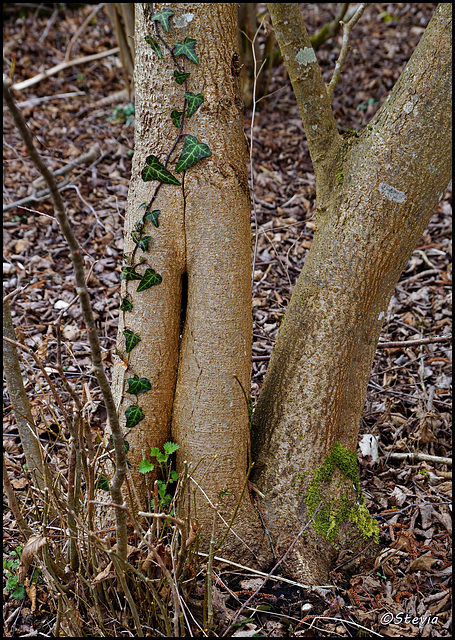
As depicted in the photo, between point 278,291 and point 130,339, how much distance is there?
1934mm

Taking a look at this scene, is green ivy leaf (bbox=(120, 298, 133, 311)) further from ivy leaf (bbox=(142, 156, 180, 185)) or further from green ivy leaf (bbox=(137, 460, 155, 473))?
green ivy leaf (bbox=(137, 460, 155, 473))

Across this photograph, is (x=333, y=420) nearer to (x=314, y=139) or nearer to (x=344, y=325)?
(x=344, y=325)

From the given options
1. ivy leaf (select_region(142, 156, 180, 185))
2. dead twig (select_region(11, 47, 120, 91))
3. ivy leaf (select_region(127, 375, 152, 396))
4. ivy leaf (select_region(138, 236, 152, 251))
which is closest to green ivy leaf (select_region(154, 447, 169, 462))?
ivy leaf (select_region(127, 375, 152, 396))

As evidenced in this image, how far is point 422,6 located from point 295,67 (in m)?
6.36

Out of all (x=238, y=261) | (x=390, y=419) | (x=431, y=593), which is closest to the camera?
(x=238, y=261)

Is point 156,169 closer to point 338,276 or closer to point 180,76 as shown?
point 180,76

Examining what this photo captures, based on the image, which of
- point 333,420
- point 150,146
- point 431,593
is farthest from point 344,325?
point 431,593

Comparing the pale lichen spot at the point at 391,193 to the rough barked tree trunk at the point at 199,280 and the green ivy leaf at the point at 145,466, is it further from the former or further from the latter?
the green ivy leaf at the point at 145,466

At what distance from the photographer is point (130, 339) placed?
6.57ft

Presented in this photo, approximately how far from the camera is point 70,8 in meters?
7.25

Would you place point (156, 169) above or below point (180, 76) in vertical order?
below

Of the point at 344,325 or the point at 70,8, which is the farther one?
the point at 70,8

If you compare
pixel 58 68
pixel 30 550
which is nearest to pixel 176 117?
pixel 30 550

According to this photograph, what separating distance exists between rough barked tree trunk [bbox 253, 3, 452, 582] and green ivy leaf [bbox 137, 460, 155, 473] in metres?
0.46
